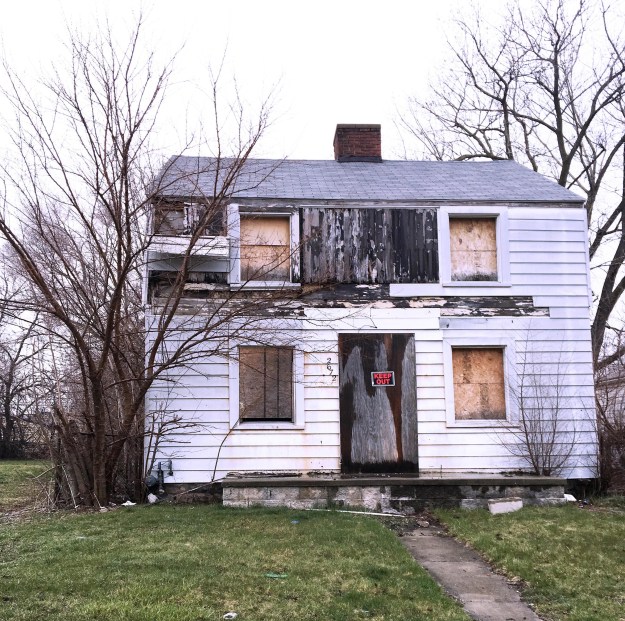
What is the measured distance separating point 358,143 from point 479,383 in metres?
6.26

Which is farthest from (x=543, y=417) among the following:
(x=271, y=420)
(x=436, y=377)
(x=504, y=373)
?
(x=271, y=420)

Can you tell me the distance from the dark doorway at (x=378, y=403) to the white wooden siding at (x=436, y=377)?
0.15 m

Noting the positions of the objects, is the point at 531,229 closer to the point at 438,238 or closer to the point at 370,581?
the point at 438,238

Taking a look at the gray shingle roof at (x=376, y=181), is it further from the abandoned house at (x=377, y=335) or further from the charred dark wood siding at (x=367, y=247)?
the charred dark wood siding at (x=367, y=247)

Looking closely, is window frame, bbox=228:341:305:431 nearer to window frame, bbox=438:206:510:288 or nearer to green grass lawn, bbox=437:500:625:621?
green grass lawn, bbox=437:500:625:621

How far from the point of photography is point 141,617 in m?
5.19

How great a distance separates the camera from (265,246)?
1220 cm

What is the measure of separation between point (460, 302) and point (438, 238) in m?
1.20

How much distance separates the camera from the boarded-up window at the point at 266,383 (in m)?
11.8

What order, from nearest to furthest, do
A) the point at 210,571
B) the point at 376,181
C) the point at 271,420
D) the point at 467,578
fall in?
the point at 210,571, the point at 467,578, the point at 271,420, the point at 376,181

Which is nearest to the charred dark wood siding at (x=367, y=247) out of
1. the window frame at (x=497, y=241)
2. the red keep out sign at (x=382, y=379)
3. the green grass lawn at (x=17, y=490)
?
the window frame at (x=497, y=241)

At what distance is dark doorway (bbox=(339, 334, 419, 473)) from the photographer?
11.7 m

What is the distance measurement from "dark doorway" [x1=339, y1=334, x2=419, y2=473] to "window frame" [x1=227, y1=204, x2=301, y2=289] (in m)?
1.42

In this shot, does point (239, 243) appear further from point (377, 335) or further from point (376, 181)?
point (376, 181)
